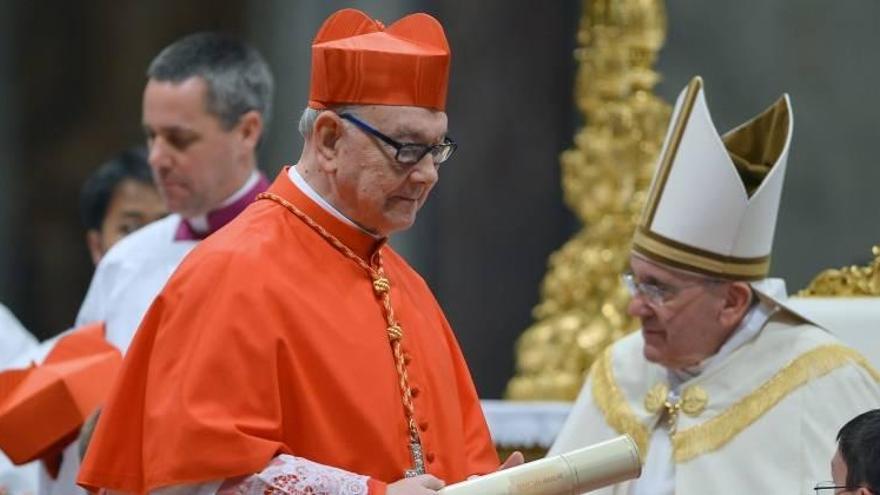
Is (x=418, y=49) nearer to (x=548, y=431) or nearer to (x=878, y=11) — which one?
(x=548, y=431)

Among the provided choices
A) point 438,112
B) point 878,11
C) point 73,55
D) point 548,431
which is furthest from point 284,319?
point 73,55

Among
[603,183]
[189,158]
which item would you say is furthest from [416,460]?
[603,183]

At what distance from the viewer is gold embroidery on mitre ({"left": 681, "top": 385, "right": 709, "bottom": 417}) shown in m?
6.50

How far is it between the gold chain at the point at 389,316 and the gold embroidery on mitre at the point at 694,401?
61.1 inches

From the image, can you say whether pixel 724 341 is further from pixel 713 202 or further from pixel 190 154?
pixel 190 154

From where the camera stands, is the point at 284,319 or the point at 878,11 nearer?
the point at 284,319

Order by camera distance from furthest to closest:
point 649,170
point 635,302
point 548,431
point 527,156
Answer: point 527,156 → point 649,170 → point 548,431 → point 635,302

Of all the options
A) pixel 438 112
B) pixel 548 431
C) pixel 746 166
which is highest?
pixel 438 112

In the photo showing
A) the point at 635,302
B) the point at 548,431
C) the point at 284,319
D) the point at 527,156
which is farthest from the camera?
the point at 527,156

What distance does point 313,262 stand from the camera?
5.04 meters

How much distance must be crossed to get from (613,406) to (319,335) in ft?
6.30

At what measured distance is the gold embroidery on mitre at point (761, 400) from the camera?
20.9 ft

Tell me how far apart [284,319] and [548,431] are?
3280 mm

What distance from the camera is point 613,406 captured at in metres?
6.69
